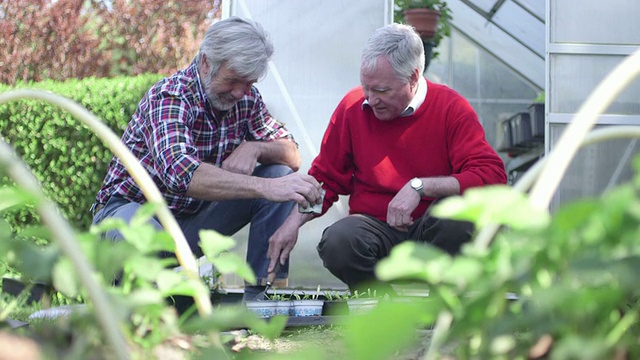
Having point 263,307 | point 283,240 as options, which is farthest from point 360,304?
point 283,240

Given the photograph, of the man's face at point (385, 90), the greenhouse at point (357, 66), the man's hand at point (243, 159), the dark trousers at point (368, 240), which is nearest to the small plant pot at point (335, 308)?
the dark trousers at point (368, 240)

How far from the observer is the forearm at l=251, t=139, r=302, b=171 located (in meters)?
3.32

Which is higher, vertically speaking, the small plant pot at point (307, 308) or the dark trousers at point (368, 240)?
the dark trousers at point (368, 240)

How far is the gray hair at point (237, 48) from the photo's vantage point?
3086 millimetres

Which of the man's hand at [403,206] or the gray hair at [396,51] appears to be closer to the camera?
the man's hand at [403,206]

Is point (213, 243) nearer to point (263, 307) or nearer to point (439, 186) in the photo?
point (263, 307)

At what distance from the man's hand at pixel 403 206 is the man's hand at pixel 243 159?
1.76ft

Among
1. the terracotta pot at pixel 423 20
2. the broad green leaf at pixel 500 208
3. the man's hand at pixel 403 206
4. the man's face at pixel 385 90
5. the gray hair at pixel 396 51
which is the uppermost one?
the broad green leaf at pixel 500 208

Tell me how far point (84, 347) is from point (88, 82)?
5.29 meters

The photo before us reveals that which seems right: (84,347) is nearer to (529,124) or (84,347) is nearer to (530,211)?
(530,211)

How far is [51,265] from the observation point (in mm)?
977

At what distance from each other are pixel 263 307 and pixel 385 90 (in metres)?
0.89

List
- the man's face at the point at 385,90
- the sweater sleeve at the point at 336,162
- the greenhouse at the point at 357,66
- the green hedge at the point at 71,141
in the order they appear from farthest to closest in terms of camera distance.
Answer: the green hedge at the point at 71,141 < the greenhouse at the point at 357,66 < the sweater sleeve at the point at 336,162 < the man's face at the point at 385,90

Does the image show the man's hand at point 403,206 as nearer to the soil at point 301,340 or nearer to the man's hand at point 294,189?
the man's hand at point 294,189
